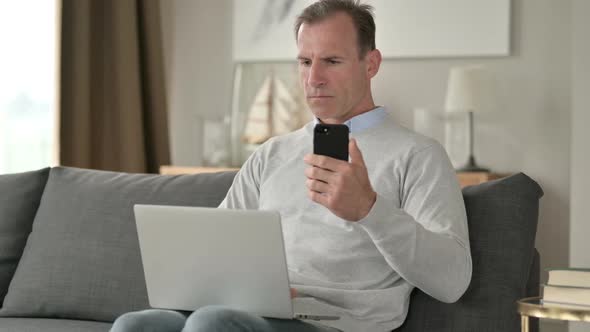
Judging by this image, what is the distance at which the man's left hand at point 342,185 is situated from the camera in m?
1.67

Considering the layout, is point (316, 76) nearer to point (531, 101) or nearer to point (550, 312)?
point (550, 312)

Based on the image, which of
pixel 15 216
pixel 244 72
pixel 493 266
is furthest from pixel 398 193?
pixel 244 72

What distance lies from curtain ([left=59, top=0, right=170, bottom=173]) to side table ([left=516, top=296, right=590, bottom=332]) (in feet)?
10.1

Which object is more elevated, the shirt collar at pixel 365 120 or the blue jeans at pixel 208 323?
the shirt collar at pixel 365 120

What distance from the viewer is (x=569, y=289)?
178cm

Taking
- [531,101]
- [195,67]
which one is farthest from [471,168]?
[195,67]

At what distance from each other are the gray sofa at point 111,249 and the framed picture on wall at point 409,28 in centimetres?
243

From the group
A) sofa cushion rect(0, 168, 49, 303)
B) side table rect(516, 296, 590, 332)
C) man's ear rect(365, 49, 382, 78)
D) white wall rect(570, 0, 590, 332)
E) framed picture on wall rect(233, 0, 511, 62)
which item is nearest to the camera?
side table rect(516, 296, 590, 332)

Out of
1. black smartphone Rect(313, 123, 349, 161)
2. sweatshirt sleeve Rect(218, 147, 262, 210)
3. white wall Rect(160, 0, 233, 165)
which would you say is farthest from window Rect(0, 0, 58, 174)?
black smartphone Rect(313, 123, 349, 161)

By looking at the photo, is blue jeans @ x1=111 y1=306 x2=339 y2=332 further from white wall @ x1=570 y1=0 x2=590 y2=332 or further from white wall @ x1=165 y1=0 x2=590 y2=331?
white wall @ x1=165 y1=0 x2=590 y2=331

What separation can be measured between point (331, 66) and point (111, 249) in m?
0.78

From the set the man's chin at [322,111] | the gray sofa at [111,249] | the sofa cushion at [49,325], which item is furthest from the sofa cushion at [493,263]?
the sofa cushion at [49,325]

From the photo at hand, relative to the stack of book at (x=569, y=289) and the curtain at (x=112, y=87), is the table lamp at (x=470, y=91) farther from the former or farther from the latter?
the stack of book at (x=569, y=289)

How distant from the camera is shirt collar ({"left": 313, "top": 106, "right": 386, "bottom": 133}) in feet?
7.15
